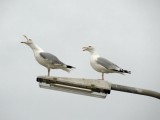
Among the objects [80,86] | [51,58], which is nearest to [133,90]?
[80,86]

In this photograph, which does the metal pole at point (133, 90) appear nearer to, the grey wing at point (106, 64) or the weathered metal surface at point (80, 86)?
the weathered metal surface at point (80, 86)

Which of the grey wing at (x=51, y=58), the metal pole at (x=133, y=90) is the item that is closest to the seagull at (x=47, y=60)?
the grey wing at (x=51, y=58)

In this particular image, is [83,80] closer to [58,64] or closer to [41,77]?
[41,77]

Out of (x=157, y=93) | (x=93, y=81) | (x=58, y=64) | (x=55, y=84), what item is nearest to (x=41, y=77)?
(x=55, y=84)

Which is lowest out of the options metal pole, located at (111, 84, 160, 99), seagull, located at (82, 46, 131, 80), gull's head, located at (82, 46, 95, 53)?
metal pole, located at (111, 84, 160, 99)

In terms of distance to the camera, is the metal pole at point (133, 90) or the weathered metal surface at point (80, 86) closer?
the weathered metal surface at point (80, 86)

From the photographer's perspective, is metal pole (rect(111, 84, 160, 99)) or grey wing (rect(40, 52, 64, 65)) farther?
grey wing (rect(40, 52, 64, 65))

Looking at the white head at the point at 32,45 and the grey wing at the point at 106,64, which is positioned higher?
the white head at the point at 32,45

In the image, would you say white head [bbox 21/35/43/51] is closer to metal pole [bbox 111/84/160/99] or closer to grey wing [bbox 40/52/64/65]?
grey wing [bbox 40/52/64/65]

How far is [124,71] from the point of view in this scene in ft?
46.3

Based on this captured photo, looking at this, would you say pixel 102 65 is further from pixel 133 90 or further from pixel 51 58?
pixel 133 90

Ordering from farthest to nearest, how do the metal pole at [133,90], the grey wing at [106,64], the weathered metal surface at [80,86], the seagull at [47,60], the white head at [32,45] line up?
the white head at [32,45] → the grey wing at [106,64] → the seagull at [47,60] → the metal pole at [133,90] → the weathered metal surface at [80,86]

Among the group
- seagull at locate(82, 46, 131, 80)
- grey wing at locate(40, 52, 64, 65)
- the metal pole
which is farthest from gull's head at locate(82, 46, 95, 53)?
the metal pole

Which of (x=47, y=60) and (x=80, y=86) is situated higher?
(x=47, y=60)
